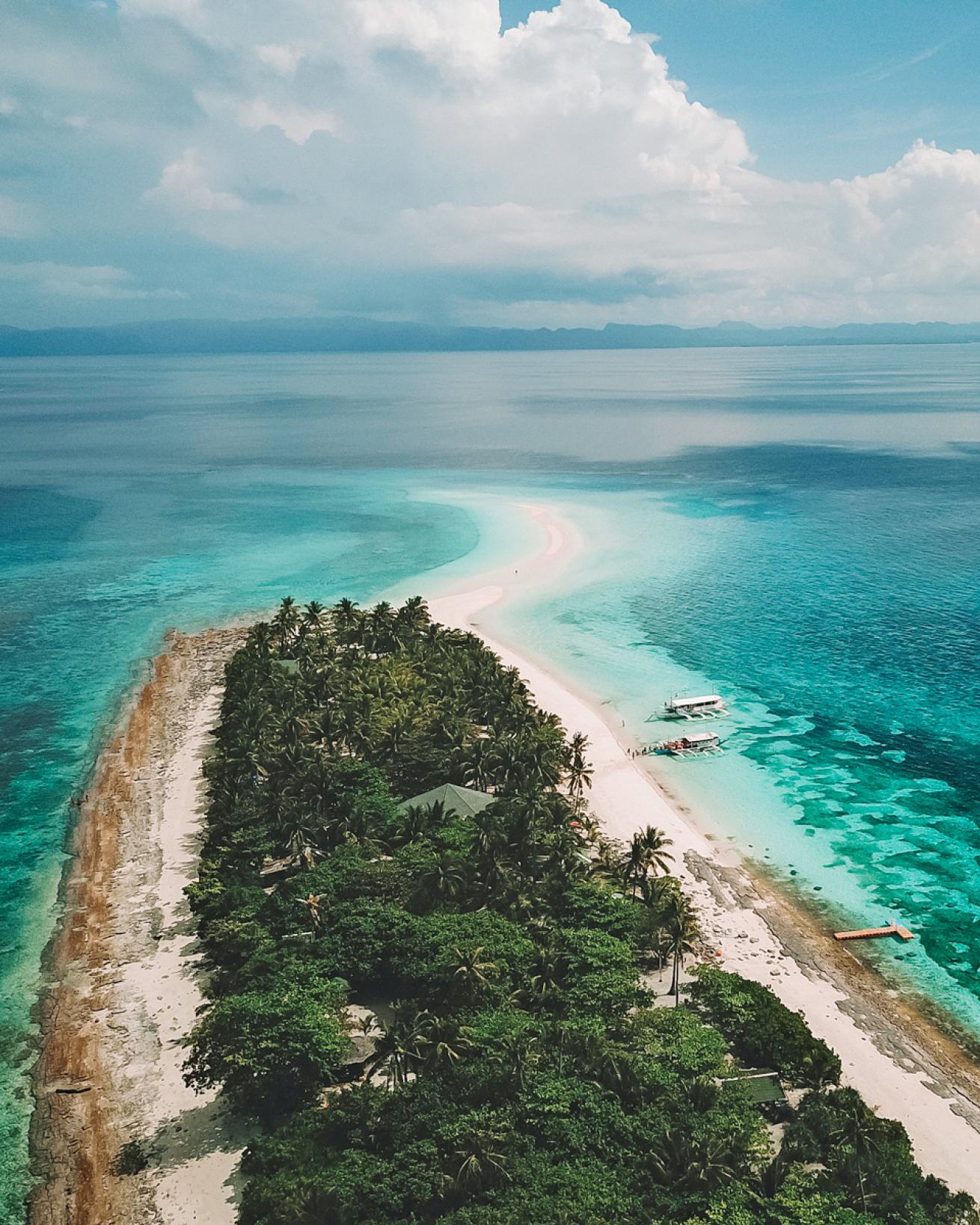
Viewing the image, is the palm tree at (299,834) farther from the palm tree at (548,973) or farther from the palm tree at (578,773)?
the palm tree at (578,773)

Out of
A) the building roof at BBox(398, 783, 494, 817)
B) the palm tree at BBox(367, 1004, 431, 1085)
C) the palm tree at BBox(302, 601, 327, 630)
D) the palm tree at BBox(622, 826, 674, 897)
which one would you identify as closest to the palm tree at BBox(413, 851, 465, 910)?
the building roof at BBox(398, 783, 494, 817)

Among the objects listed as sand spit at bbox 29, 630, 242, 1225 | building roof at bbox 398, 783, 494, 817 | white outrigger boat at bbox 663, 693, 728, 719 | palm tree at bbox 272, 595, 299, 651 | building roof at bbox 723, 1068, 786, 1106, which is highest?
palm tree at bbox 272, 595, 299, 651

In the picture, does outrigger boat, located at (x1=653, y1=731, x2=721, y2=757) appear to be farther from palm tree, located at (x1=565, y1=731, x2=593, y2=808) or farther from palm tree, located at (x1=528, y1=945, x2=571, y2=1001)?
palm tree, located at (x1=528, y1=945, x2=571, y2=1001)

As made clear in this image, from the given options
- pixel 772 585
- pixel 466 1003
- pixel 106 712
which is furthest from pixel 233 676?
pixel 772 585

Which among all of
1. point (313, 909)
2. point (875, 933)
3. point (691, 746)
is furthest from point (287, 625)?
point (875, 933)

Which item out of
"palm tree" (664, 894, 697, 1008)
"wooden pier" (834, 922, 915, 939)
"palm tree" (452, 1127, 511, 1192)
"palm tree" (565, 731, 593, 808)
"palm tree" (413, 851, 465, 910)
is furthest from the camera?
"palm tree" (565, 731, 593, 808)

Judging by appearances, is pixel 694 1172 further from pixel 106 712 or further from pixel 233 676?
pixel 106 712
